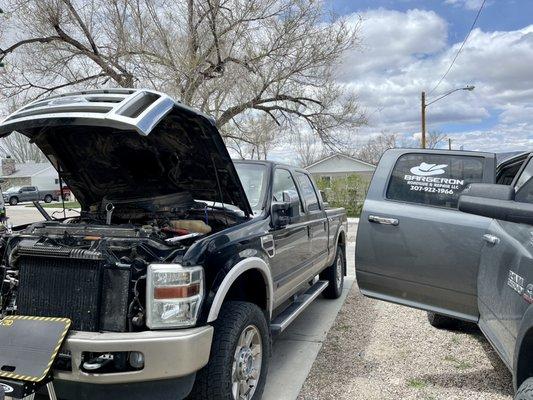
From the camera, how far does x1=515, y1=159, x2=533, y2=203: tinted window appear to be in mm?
2837

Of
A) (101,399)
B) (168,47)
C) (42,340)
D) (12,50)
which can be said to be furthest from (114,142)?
(12,50)

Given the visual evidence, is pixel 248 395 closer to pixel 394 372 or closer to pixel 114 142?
pixel 394 372

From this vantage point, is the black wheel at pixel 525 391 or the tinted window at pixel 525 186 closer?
the black wheel at pixel 525 391

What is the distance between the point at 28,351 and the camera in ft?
8.48

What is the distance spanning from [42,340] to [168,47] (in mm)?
16289

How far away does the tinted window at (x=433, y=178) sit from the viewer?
3941mm

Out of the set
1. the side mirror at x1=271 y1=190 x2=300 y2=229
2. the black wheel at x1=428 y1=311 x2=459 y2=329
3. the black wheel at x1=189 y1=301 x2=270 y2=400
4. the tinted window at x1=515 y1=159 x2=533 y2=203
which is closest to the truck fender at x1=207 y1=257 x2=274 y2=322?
the black wheel at x1=189 y1=301 x2=270 y2=400

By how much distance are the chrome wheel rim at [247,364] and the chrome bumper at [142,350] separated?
0.55 m

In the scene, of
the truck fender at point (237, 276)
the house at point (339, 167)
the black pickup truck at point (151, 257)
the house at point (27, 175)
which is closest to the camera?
the black pickup truck at point (151, 257)

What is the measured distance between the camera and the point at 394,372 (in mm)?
4070

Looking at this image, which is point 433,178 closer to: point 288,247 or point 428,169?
point 428,169

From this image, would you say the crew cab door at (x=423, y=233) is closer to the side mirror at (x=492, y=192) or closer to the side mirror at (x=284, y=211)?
the side mirror at (x=284, y=211)

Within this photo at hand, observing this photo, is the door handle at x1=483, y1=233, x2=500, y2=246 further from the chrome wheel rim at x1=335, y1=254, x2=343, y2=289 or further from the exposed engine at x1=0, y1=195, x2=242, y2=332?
the chrome wheel rim at x1=335, y1=254, x2=343, y2=289

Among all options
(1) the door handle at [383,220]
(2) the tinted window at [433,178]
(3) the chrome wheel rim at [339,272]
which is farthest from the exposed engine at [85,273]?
(3) the chrome wheel rim at [339,272]
